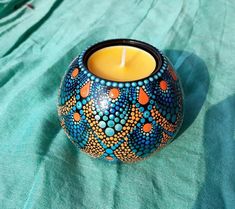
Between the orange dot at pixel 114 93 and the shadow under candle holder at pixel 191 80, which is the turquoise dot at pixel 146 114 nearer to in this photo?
the orange dot at pixel 114 93

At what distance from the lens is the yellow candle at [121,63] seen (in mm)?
521

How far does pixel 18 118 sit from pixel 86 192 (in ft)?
0.71

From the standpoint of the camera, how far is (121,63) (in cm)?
54

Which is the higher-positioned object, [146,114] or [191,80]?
[146,114]

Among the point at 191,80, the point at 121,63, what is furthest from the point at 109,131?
the point at 191,80

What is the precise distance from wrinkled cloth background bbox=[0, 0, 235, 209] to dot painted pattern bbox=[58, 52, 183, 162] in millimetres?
65

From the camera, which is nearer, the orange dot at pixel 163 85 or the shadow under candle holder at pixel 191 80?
the orange dot at pixel 163 85

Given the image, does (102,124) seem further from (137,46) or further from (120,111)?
(137,46)

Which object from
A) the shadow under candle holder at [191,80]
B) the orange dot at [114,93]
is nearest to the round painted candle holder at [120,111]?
the orange dot at [114,93]

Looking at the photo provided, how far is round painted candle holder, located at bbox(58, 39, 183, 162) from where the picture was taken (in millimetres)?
469

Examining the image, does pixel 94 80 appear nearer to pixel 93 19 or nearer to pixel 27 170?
pixel 27 170

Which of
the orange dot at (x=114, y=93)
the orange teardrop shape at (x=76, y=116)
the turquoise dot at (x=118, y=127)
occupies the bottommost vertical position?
the turquoise dot at (x=118, y=127)

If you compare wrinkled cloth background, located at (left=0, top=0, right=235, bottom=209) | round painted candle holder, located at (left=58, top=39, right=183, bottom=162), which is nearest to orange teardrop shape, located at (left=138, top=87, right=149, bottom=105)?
round painted candle holder, located at (left=58, top=39, right=183, bottom=162)

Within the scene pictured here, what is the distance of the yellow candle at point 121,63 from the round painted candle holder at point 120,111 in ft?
0.06
